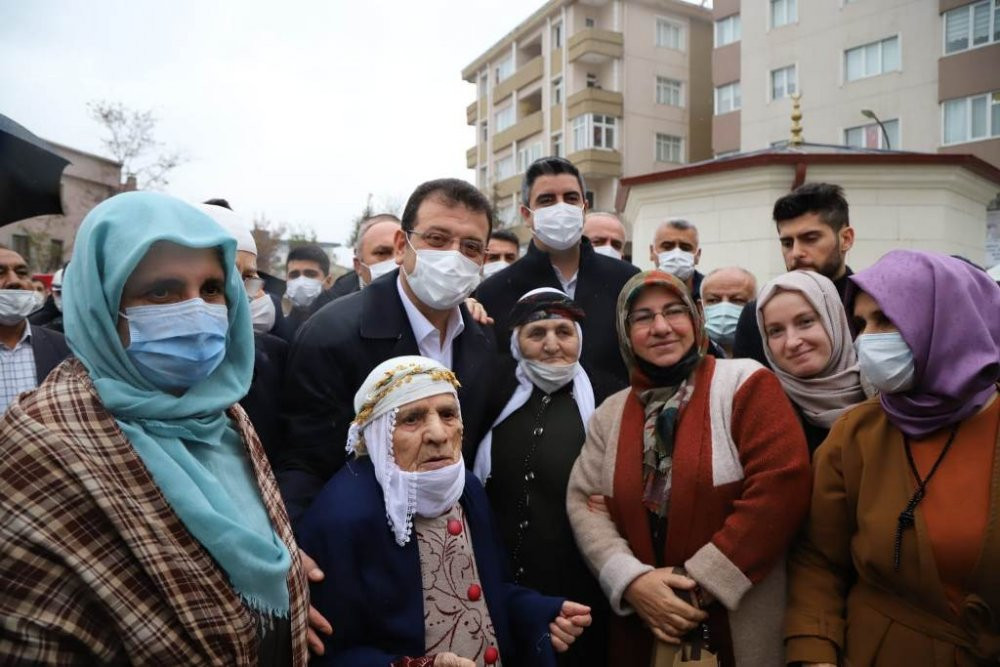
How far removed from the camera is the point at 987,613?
2195 mm

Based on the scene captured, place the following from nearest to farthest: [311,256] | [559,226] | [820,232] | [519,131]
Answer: [820,232]
[559,226]
[311,256]
[519,131]

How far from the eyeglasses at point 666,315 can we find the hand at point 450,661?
4.88 ft

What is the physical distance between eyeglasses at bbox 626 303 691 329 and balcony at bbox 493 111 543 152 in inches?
1438

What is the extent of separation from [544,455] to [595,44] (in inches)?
1359

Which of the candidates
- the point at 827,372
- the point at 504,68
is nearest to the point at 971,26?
the point at 504,68

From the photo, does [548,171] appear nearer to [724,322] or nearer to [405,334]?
[724,322]

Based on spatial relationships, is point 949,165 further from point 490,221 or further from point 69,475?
point 69,475

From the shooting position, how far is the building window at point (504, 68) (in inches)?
1620

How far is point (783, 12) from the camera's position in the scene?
27.9 meters

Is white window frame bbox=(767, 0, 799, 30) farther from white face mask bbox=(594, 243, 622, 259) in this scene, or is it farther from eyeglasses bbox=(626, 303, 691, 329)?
eyeglasses bbox=(626, 303, 691, 329)

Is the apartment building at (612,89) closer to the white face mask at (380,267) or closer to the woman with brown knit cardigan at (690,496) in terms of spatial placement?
the white face mask at (380,267)

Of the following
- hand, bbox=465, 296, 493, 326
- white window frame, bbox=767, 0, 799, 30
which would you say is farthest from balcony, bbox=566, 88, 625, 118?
hand, bbox=465, 296, 493, 326

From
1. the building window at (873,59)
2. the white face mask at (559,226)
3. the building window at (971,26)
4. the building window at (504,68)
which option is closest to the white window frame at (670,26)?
the building window at (504,68)

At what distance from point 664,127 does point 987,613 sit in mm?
36652
